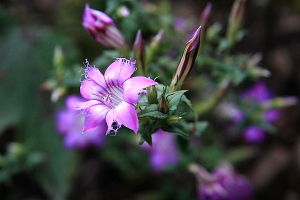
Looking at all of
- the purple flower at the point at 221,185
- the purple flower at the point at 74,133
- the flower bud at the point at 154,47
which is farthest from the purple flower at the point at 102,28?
the purple flower at the point at 74,133

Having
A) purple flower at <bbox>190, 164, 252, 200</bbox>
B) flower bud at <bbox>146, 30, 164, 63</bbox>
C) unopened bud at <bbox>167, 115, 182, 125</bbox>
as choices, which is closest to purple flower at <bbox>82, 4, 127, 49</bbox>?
flower bud at <bbox>146, 30, 164, 63</bbox>

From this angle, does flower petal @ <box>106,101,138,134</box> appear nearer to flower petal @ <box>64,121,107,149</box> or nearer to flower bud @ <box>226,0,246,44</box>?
flower bud @ <box>226,0,246,44</box>

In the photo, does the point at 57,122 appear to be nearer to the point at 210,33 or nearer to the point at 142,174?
the point at 142,174

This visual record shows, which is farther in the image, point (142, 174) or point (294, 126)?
point (294, 126)

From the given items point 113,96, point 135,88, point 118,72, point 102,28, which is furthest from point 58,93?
point 135,88

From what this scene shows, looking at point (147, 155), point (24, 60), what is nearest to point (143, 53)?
point (147, 155)

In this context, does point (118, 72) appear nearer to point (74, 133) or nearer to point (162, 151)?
point (162, 151)

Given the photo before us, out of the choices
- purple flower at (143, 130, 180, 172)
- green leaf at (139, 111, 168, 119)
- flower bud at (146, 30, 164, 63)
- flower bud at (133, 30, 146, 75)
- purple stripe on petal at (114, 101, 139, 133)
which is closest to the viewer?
purple stripe on petal at (114, 101, 139, 133)
